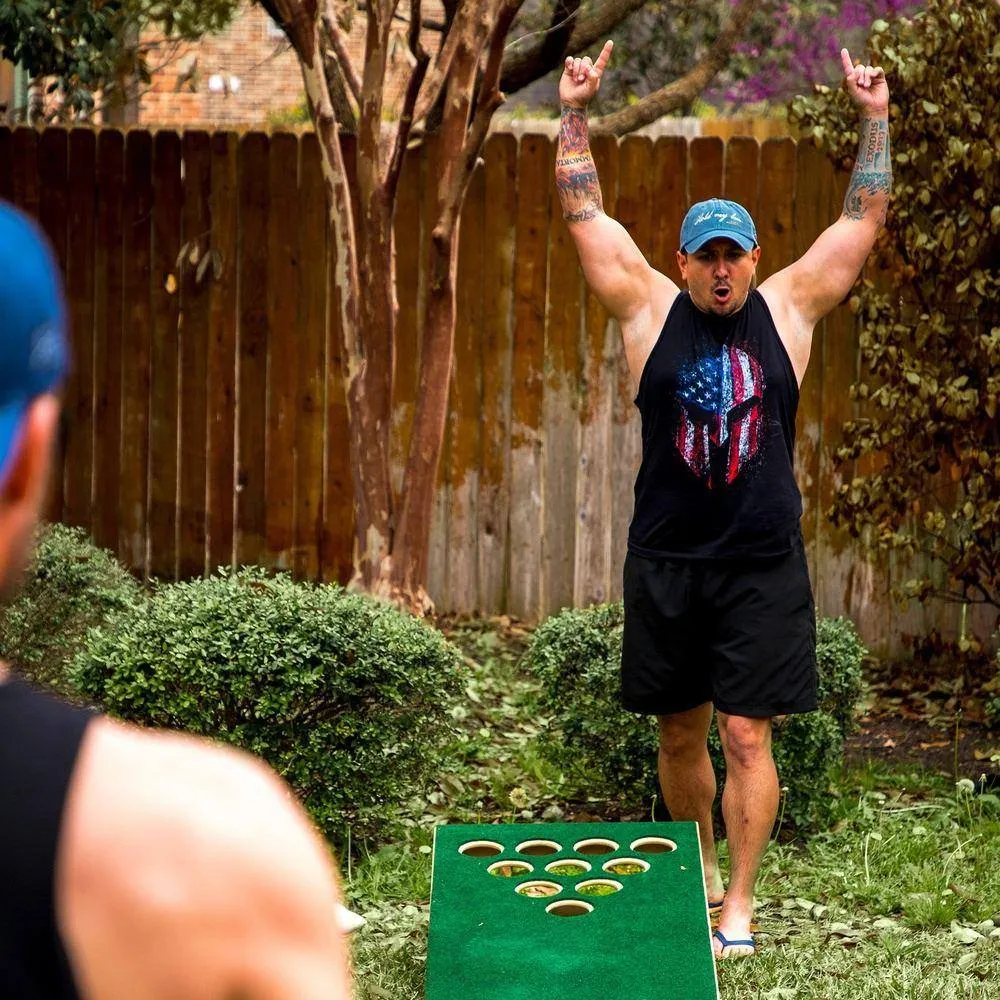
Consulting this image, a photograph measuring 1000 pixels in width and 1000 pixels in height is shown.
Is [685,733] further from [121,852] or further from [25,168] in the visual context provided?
[25,168]

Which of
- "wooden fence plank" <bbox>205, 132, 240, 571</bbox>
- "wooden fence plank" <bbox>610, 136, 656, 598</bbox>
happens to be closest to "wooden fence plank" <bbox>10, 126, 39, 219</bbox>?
"wooden fence plank" <bbox>205, 132, 240, 571</bbox>

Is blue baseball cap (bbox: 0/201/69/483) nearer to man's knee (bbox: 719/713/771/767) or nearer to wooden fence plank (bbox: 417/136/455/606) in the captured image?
man's knee (bbox: 719/713/771/767)

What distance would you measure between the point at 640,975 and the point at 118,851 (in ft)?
9.04

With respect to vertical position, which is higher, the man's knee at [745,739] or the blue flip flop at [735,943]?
the man's knee at [745,739]

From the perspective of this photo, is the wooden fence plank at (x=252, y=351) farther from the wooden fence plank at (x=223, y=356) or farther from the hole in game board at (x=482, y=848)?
the hole in game board at (x=482, y=848)

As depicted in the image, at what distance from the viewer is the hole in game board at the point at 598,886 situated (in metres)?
3.95

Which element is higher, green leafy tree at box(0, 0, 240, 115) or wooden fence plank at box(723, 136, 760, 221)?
green leafy tree at box(0, 0, 240, 115)

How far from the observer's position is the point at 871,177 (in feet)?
14.4

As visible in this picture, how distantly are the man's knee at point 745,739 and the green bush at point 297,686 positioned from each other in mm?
1066

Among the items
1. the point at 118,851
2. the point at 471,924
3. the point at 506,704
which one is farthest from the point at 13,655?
the point at 118,851

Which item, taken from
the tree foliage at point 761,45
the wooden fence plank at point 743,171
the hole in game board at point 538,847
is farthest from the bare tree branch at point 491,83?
the tree foliage at point 761,45

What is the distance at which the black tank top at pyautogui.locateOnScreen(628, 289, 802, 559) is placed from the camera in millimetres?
4188

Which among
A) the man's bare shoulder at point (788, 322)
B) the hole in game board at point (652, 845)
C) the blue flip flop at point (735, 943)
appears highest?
the man's bare shoulder at point (788, 322)

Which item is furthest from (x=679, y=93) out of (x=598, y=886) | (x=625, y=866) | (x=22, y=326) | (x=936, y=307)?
(x=22, y=326)
